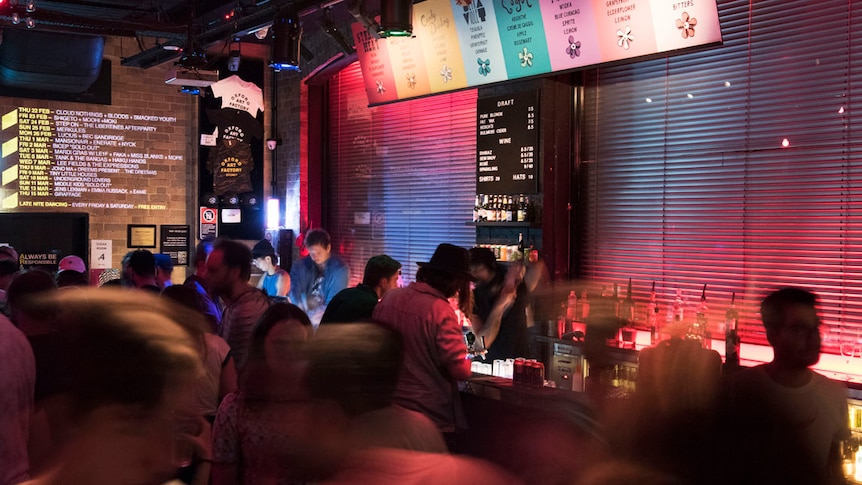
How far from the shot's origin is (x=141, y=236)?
10.2 metres

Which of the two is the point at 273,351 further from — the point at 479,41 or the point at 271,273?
the point at 271,273

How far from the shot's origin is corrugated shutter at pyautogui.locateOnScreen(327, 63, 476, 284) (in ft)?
25.9

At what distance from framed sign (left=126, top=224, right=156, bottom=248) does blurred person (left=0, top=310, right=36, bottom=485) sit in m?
7.35

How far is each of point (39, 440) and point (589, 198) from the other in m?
4.51

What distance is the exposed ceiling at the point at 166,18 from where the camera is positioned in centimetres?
769

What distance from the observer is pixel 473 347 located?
5617 millimetres

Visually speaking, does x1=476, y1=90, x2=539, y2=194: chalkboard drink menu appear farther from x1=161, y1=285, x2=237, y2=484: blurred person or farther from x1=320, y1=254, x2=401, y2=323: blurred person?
x1=161, y1=285, x2=237, y2=484: blurred person

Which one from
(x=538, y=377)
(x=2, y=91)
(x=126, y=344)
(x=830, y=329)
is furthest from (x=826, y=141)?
(x=2, y=91)

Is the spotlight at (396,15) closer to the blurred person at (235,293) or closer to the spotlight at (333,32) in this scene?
the spotlight at (333,32)

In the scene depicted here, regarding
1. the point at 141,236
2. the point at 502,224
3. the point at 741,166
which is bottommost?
the point at 141,236

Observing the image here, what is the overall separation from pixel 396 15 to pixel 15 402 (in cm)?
380

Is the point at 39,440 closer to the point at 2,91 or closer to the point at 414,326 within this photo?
the point at 414,326

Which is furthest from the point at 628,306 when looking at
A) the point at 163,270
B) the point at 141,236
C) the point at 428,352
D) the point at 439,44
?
the point at 141,236

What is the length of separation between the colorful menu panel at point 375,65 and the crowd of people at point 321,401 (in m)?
3.96
